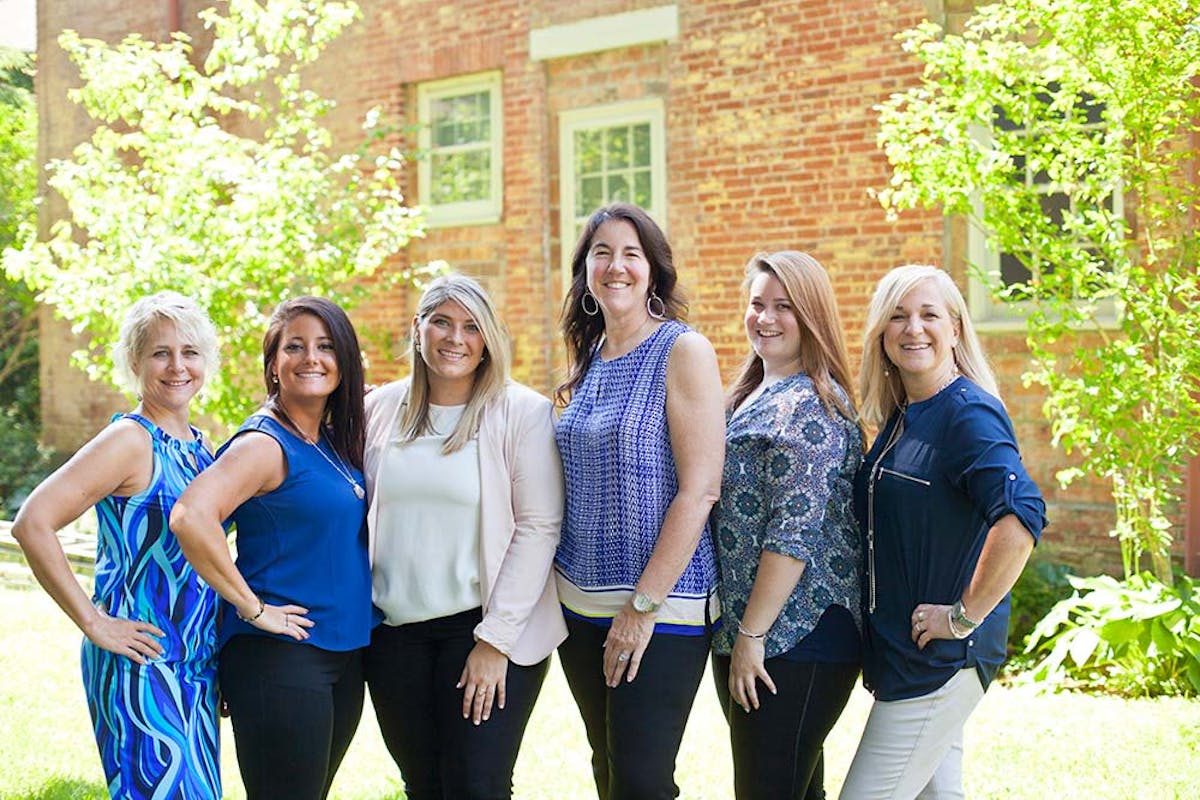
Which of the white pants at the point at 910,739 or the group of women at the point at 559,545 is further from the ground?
the group of women at the point at 559,545

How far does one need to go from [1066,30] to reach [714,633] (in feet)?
14.7

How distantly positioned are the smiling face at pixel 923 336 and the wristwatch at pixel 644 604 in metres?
0.86

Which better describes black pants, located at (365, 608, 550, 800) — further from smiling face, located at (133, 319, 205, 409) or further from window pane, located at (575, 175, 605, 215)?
window pane, located at (575, 175, 605, 215)

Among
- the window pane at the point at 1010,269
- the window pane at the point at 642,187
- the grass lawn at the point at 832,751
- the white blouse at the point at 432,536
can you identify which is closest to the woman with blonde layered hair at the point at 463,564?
the white blouse at the point at 432,536

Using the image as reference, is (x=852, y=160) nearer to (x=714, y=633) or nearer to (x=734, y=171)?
(x=734, y=171)

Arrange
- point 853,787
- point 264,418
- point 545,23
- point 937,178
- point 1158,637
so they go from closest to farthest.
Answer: point 853,787
point 264,418
point 1158,637
point 937,178
point 545,23

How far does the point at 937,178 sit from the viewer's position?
7035mm

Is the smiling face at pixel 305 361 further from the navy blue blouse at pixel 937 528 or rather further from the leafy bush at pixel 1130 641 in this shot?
the leafy bush at pixel 1130 641

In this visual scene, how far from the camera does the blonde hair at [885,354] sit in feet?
11.0

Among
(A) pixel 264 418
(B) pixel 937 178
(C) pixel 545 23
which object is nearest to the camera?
(A) pixel 264 418

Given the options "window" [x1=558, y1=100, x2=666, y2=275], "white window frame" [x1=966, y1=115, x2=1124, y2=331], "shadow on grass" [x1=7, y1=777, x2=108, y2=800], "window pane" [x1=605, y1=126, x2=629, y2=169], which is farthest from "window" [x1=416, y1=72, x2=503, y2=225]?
"shadow on grass" [x1=7, y1=777, x2=108, y2=800]

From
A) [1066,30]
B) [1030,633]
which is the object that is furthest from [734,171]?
[1030,633]

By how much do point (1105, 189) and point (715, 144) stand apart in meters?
3.34

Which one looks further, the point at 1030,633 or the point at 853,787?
the point at 1030,633
